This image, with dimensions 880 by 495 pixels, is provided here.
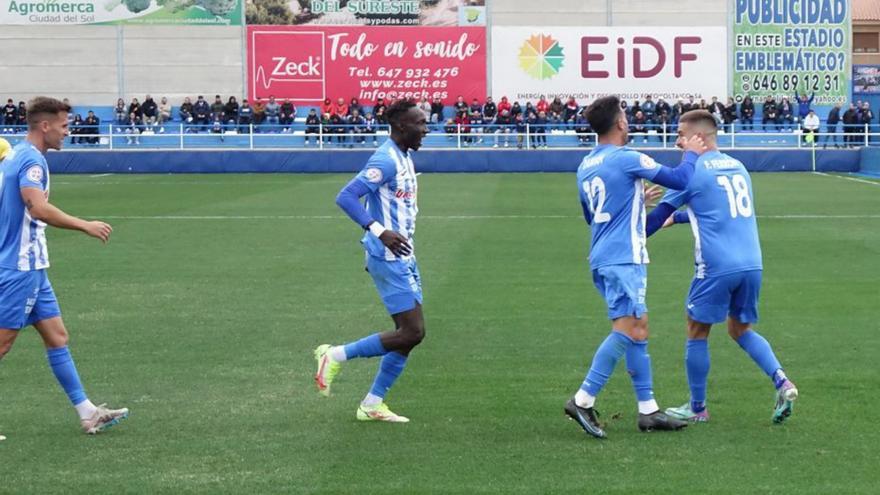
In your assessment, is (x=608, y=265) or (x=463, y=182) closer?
(x=608, y=265)

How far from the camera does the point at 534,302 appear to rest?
44.9 ft

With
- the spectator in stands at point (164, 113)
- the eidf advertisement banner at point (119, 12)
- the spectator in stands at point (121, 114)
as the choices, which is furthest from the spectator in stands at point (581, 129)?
the spectator in stands at point (121, 114)

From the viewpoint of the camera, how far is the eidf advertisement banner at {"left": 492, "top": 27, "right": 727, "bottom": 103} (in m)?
53.6

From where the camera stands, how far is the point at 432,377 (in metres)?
9.73

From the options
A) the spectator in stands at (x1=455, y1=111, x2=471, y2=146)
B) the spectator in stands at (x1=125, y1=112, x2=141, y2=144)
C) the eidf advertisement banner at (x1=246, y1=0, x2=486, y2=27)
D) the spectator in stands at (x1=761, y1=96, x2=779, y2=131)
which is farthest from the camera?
the eidf advertisement banner at (x1=246, y1=0, x2=486, y2=27)

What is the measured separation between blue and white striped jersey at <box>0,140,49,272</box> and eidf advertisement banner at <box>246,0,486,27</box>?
46.5m

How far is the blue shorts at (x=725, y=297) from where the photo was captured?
8.02 meters

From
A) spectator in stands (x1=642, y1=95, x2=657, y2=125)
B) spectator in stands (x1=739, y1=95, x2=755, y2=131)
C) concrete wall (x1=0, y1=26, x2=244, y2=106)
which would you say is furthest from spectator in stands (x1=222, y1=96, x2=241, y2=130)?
spectator in stands (x1=739, y1=95, x2=755, y2=131)

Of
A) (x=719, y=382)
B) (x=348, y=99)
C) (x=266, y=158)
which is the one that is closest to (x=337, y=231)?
(x=719, y=382)

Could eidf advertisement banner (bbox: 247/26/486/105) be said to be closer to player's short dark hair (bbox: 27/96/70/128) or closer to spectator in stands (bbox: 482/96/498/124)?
spectator in stands (bbox: 482/96/498/124)

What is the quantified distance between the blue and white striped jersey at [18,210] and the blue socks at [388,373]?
218 cm

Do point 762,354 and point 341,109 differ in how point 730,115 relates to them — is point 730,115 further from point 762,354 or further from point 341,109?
point 762,354

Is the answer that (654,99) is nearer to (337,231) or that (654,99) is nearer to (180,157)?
(180,157)

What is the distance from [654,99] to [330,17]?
13.6 meters
